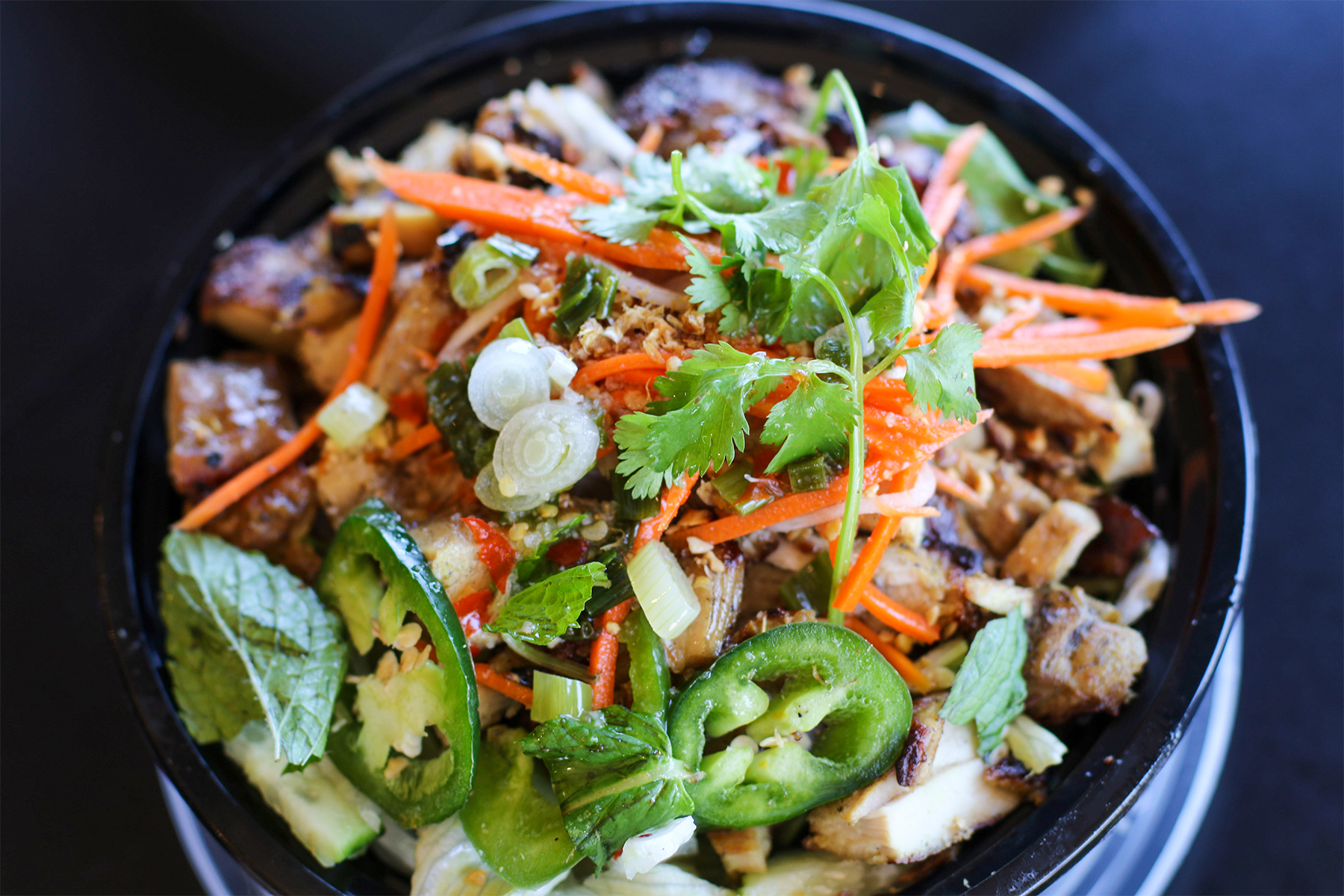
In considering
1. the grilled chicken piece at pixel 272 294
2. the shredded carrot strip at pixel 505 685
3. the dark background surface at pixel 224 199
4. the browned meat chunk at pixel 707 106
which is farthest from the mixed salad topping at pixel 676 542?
the dark background surface at pixel 224 199

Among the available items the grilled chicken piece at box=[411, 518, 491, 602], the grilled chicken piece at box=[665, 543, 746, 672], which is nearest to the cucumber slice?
the grilled chicken piece at box=[411, 518, 491, 602]

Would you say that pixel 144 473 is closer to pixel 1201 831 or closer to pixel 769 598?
pixel 769 598

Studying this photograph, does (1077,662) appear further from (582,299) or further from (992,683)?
(582,299)

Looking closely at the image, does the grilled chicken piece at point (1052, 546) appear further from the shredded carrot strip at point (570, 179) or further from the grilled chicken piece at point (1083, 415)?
the shredded carrot strip at point (570, 179)

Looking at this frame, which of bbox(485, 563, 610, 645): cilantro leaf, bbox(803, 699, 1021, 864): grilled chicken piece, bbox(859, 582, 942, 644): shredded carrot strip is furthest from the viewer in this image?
bbox(859, 582, 942, 644): shredded carrot strip

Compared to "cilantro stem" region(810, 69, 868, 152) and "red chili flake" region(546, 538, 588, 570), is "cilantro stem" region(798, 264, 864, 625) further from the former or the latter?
"red chili flake" region(546, 538, 588, 570)

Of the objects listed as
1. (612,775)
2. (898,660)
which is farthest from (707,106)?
(612,775)
